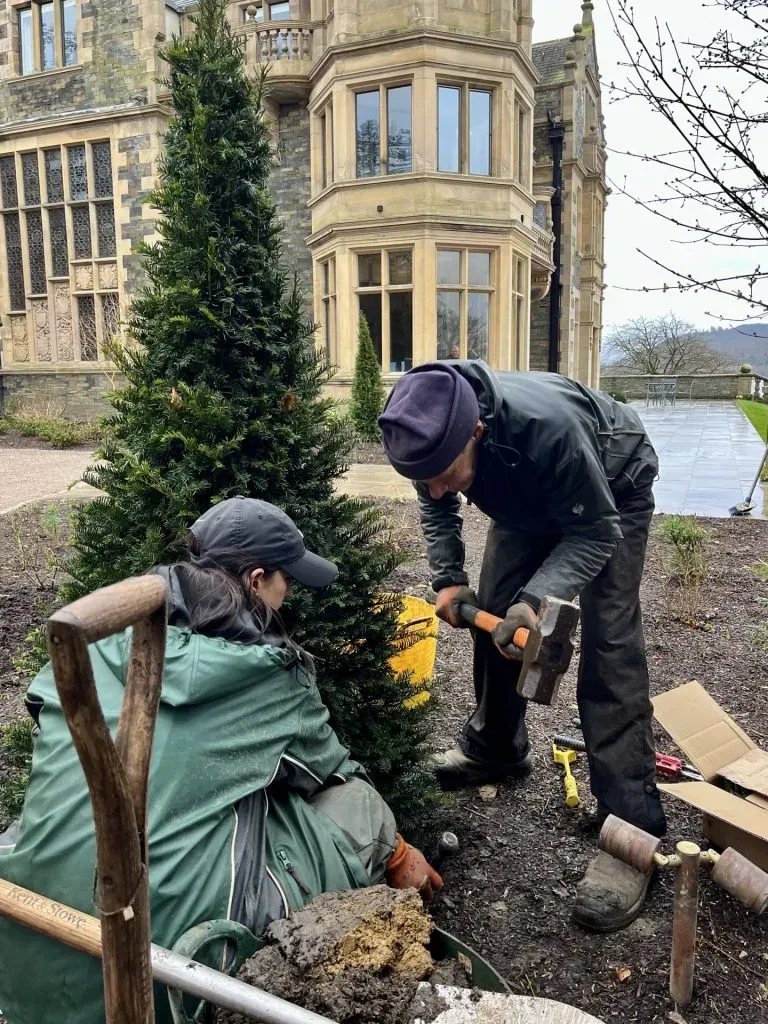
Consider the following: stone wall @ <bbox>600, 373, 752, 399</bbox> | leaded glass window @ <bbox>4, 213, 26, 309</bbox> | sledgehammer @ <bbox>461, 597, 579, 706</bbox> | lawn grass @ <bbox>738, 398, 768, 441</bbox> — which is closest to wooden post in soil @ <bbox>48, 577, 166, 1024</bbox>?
sledgehammer @ <bbox>461, 597, 579, 706</bbox>

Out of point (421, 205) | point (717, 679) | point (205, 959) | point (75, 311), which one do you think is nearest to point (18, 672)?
point (205, 959)

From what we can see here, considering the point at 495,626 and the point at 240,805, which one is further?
the point at 495,626

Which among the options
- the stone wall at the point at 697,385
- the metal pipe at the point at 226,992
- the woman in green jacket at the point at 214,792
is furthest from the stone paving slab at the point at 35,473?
the stone wall at the point at 697,385

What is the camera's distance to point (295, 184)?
17.8 meters

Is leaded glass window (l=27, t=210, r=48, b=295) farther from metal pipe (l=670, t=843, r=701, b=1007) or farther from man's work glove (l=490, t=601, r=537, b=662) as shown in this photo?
metal pipe (l=670, t=843, r=701, b=1007)

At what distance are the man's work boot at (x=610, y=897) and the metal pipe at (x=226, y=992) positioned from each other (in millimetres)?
1488

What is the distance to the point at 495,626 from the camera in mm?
2648

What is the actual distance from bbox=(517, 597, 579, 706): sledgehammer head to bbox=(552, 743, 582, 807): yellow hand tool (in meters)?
1.00

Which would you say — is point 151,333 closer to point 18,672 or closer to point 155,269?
point 155,269

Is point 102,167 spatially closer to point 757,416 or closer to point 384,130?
point 384,130

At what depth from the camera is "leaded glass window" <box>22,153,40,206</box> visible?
18.3 metres

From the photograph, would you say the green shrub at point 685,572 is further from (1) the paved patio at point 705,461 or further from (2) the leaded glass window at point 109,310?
(2) the leaded glass window at point 109,310

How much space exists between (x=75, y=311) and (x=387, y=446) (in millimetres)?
17935

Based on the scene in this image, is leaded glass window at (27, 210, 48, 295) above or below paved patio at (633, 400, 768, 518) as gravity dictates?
above
